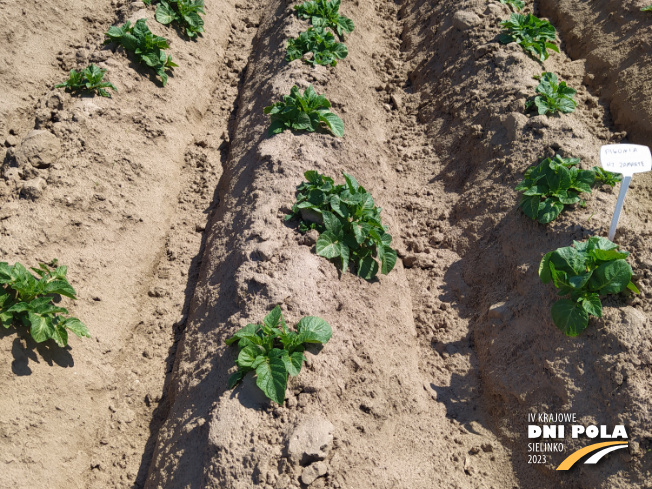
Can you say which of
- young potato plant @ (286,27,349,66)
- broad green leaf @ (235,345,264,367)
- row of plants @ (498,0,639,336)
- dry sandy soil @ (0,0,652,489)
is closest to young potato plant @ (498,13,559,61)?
row of plants @ (498,0,639,336)

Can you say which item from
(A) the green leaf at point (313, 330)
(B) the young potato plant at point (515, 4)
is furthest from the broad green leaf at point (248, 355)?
(B) the young potato plant at point (515, 4)

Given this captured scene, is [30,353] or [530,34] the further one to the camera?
[530,34]


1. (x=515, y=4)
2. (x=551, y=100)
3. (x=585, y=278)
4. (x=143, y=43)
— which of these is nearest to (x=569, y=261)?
(x=585, y=278)

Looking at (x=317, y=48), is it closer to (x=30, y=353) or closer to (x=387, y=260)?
(x=387, y=260)

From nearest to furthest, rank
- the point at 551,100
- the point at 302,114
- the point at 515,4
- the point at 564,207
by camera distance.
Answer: the point at 564,207 → the point at 551,100 → the point at 302,114 → the point at 515,4

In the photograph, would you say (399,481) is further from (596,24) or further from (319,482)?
(596,24)
